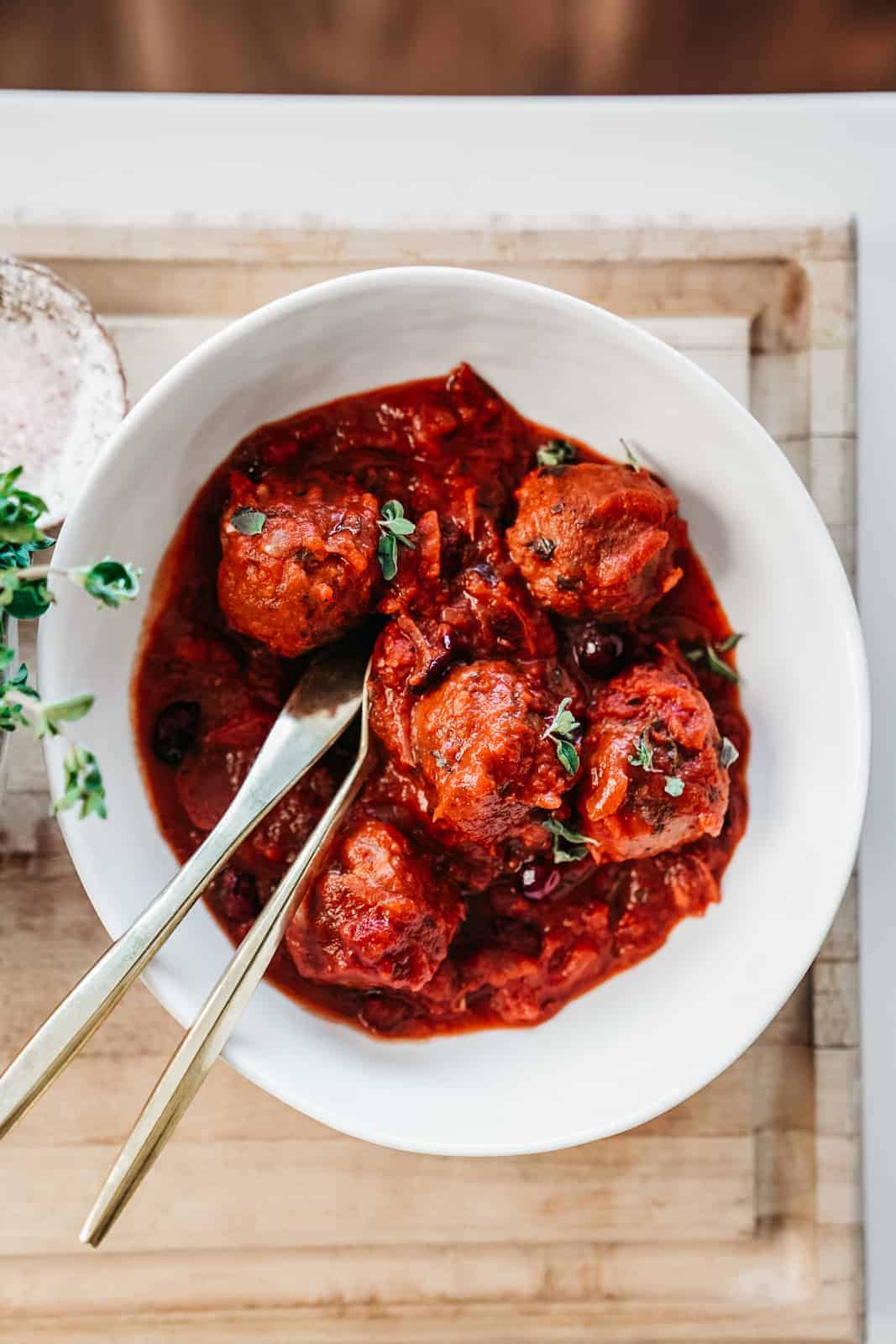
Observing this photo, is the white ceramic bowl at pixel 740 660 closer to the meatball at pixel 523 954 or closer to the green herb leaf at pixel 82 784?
the meatball at pixel 523 954

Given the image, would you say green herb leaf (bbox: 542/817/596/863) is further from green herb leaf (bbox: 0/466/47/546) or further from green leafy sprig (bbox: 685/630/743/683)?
green herb leaf (bbox: 0/466/47/546)

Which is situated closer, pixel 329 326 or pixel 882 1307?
pixel 329 326

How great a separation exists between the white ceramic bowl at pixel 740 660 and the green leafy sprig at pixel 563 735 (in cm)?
61

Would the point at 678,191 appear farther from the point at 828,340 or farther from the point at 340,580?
the point at 340,580

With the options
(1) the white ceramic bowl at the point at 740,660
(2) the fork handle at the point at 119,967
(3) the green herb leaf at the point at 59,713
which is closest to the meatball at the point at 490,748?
(2) the fork handle at the point at 119,967

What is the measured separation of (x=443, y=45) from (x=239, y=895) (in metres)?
2.74

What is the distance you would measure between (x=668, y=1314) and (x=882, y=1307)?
0.59 meters

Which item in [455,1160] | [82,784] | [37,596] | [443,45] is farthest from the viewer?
[443,45]

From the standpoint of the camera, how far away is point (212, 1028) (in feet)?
8.77

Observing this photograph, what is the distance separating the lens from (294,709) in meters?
2.88

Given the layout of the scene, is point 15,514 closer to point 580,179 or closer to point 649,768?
point 649,768

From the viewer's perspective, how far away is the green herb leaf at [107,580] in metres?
2.27

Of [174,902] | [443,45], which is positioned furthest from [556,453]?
[443,45]

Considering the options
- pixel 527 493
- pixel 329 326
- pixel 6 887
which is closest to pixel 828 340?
pixel 527 493
